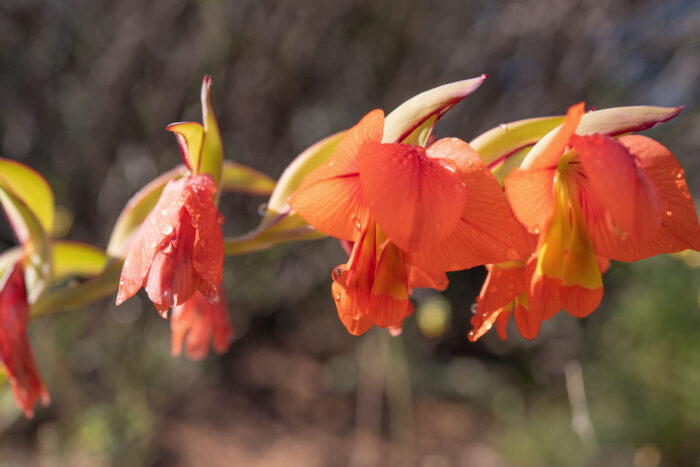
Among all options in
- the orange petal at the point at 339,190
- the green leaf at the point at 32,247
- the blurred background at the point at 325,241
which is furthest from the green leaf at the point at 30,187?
the blurred background at the point at 325,241

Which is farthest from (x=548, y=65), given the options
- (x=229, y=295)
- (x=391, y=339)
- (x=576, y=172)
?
(x=576, y=172)

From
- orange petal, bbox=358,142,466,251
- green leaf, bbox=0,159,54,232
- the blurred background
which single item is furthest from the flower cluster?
the blurred background

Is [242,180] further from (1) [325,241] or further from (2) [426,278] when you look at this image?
(1) [325,241]

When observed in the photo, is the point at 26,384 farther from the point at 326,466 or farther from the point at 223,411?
the point at 223,411

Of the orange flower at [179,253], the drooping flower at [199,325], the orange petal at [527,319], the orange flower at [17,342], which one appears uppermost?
the orange flower at [179,253]

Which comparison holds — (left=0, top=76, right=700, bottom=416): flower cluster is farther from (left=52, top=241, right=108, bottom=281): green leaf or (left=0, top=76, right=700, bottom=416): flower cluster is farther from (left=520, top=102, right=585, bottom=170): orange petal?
(left=52, top=241, right=108, bottom=281): green leaf

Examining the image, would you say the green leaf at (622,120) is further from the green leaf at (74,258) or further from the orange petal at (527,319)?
the green leaf at (74,258)
